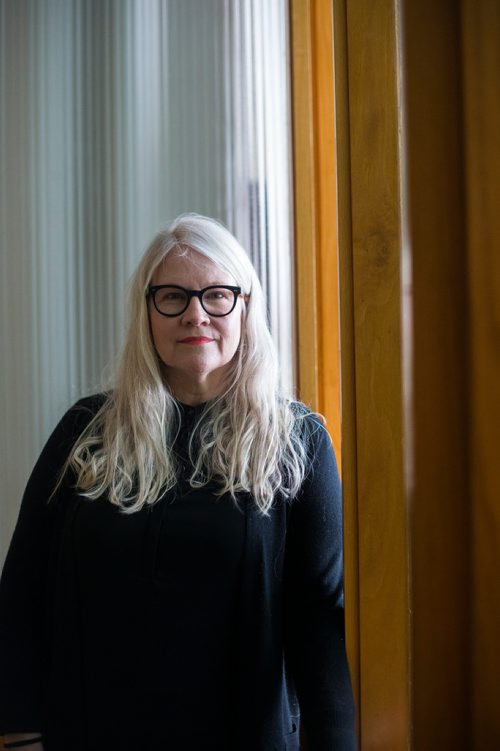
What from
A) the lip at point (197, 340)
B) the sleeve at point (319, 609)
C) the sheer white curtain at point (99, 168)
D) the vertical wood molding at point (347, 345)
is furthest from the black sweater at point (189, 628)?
the sheer white curtain at point (99, 168)

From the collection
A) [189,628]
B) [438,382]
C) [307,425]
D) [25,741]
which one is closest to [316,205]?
[307,425]

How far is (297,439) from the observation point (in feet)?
4.01

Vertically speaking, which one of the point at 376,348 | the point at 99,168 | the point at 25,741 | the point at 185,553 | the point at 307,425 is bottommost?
the point at 25,741

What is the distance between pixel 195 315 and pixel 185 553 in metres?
0.46

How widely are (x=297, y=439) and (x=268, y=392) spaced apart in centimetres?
12

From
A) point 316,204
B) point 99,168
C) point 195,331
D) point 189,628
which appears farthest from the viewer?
point 99,168

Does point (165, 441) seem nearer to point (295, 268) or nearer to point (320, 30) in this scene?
point (295, 268)

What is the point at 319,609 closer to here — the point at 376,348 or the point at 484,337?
the point at 376,348

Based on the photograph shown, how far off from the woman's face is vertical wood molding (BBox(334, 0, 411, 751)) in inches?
13.7

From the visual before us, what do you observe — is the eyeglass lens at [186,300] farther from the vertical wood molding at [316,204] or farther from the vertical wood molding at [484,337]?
the vertical wood molding at [484,337]

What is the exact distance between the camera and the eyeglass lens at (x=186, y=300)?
1231mm

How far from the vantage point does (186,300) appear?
1232mm

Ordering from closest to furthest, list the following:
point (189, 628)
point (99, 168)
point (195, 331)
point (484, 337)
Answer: point (484, 337), point (189, 628), point (195, 331), point (99, 168)

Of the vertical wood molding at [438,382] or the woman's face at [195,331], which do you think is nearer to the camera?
the vertical wood molding at [438,382]
